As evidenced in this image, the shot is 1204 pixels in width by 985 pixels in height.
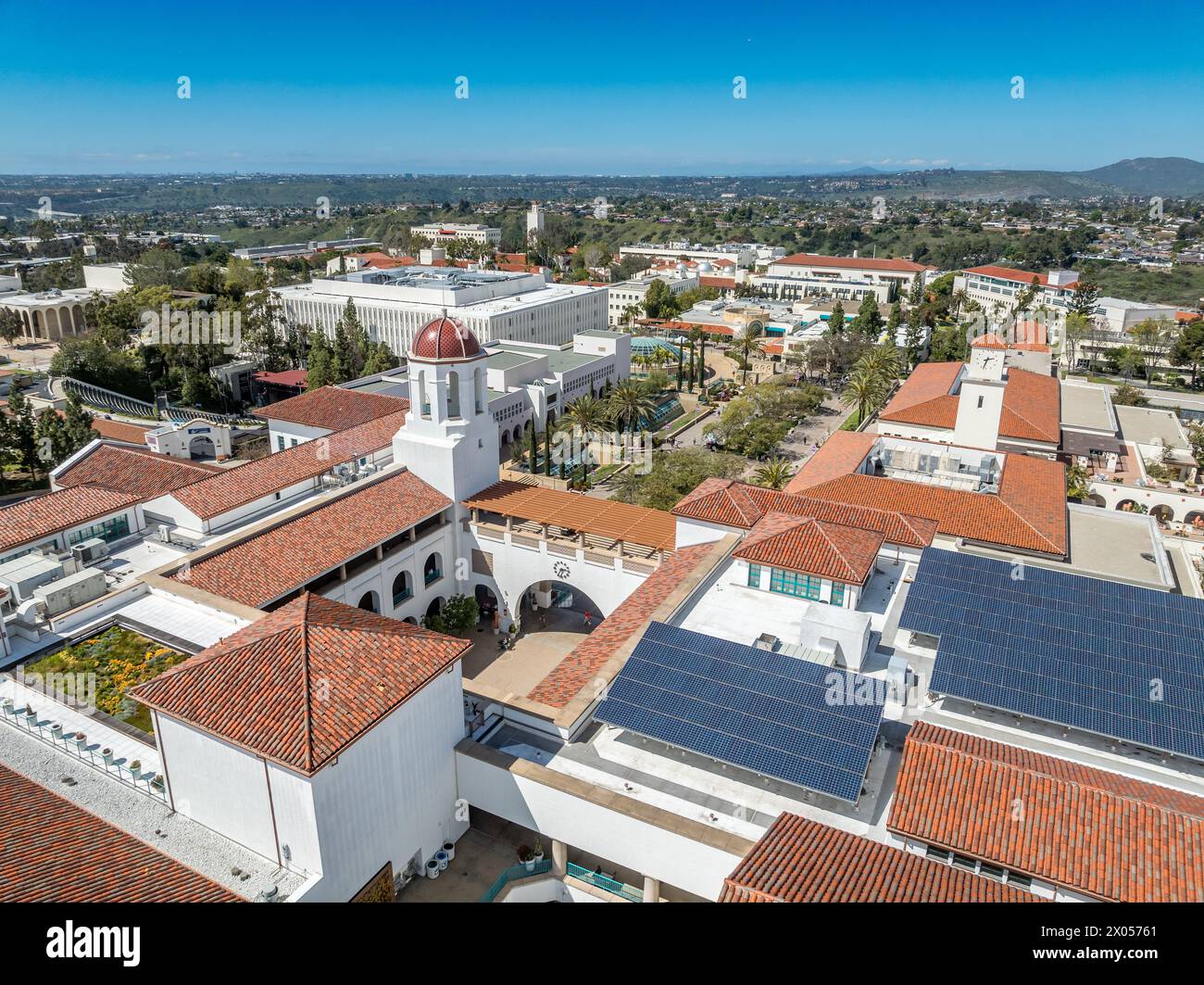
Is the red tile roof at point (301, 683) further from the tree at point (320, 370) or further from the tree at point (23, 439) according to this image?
the tree at point (320, 370)

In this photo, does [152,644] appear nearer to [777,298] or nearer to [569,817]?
[569,817]

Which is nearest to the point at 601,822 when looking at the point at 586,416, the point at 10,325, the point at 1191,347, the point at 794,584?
the point at 794,584

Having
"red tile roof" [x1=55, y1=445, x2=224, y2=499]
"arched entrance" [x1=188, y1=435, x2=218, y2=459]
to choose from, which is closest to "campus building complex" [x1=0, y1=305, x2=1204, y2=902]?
"red tile roof" [x1=55, y1=445, x2=224, y2=499]

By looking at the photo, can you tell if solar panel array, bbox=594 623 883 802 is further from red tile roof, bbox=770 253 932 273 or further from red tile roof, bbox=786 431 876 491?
red tile roof, bbox=770 253 932 273

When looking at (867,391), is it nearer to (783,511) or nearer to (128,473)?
(783,511)

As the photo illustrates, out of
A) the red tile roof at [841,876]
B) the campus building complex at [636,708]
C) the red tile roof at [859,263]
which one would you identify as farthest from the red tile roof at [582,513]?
the red tile roof at [859,263]
